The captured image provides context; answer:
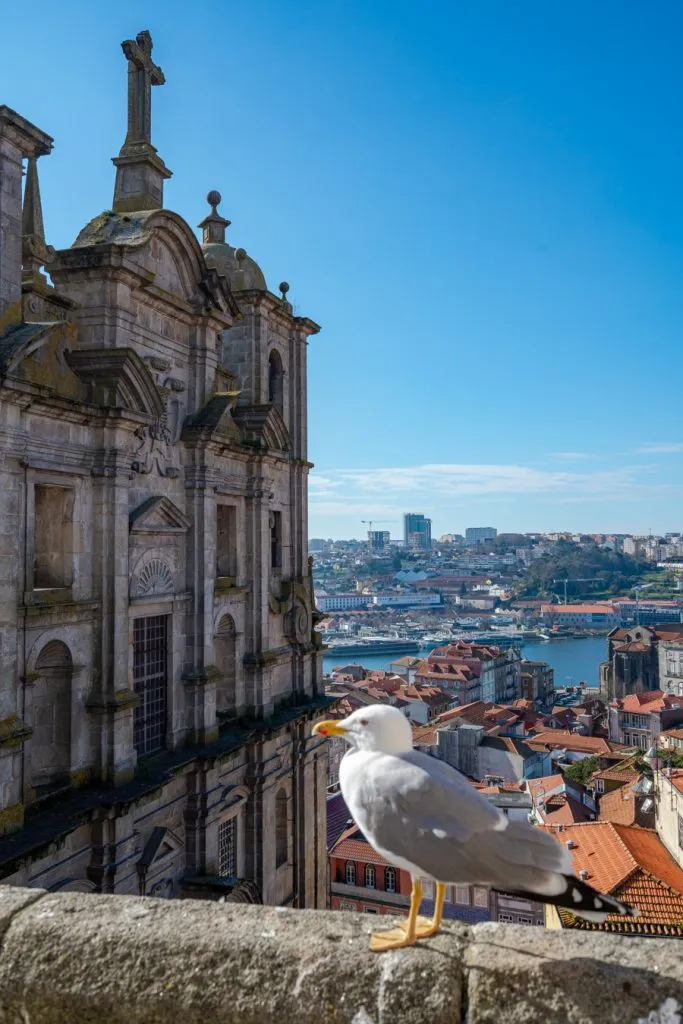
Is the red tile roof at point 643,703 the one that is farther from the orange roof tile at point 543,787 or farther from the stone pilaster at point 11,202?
the stone pilaster at point 11,202

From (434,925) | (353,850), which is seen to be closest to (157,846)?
(434,925)

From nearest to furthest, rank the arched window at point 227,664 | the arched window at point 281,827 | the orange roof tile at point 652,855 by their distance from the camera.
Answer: the arched window at point 227,664 → the arched window at point 281,827 → the orange roof tile at point 652,855

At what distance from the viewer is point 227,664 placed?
19.7 metres

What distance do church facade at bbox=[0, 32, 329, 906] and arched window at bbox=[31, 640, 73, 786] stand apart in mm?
31

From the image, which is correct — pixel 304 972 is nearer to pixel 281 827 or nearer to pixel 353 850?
pixel 281 827

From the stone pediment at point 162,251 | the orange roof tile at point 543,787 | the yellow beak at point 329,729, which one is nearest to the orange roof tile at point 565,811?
the orange roof tile at point 543,787

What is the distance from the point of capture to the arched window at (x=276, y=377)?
23359 millimetres

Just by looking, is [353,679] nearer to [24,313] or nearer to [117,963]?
[24,313]

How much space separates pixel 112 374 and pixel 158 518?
304cm

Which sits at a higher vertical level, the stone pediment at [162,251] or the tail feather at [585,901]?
the stone pediment at [162,251]

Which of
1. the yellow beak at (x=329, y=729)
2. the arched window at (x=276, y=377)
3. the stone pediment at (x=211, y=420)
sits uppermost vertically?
the arched window at (x=276, y=377)

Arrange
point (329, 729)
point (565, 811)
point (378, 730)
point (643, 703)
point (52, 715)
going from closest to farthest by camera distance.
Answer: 1. point (378, 730)
2. point (329, 729)
3. point (52, 715)
4. point (565, 811)
5. point (643, 703)

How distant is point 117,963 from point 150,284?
45.1ft

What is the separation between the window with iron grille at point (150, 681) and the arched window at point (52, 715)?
2.10 meters
